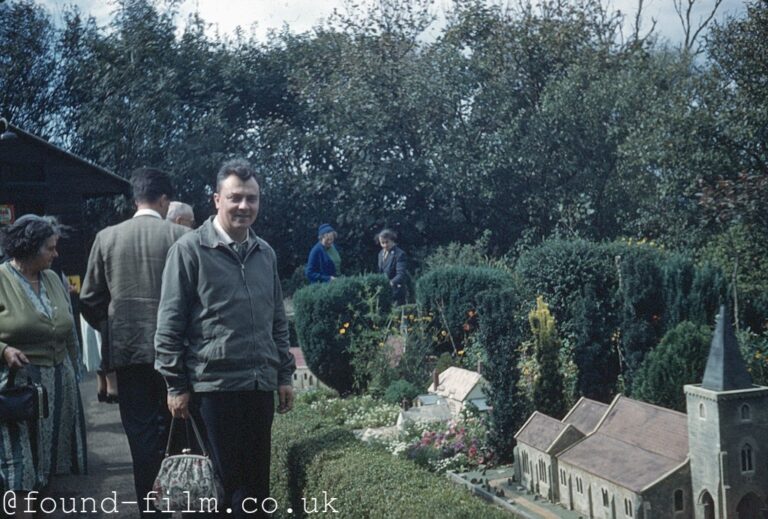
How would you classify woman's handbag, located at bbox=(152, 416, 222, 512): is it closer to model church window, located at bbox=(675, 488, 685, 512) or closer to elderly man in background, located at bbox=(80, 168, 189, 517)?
elderly man in background, located at bbox=(80, 168, 189, 517)

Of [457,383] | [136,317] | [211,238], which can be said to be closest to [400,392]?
[457,383]

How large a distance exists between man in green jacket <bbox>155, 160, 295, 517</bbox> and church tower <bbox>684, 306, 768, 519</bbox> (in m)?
2.29

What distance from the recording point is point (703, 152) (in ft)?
39.5

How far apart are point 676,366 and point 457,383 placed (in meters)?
2.20

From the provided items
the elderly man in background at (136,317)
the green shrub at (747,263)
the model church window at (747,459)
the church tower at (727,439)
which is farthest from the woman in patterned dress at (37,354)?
the green shrub at (747,263)

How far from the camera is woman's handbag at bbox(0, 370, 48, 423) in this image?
4.34m

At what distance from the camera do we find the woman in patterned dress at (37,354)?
4.42 metres

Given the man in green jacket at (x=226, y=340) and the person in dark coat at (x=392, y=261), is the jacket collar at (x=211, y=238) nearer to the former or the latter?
the man in green jacket at (x=226, y=340)

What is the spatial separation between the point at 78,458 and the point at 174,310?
149 cm

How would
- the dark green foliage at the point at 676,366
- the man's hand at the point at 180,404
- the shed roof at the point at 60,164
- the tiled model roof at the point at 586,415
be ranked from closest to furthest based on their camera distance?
the man's hand at the point at 180,404, the tiled model roof at the point at 586,415, the dark green foliage at the point at 676,366, the shed roof at the point at 60,164

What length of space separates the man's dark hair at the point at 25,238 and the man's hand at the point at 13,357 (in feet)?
1.85

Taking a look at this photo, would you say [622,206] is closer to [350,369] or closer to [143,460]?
[350,369]

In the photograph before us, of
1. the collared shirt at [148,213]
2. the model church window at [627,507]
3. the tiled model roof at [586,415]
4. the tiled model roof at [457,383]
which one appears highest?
the collared shirt at [148,213]

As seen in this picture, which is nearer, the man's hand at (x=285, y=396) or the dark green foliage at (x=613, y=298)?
the man's hand at (x=285, y=396)
